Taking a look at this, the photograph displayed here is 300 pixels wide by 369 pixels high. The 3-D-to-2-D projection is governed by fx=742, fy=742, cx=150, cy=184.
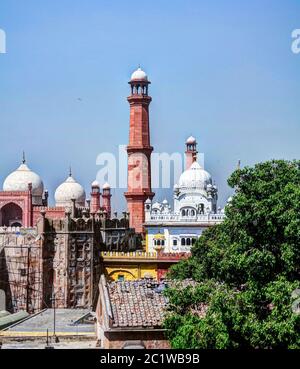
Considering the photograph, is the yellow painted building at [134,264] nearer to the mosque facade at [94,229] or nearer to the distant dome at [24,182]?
the mosque facade at [94,229]

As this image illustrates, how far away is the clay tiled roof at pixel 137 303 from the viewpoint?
38.7 feet

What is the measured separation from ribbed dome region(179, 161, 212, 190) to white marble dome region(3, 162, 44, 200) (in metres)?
6.80

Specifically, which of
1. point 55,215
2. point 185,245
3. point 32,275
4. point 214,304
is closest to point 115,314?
point 214,304

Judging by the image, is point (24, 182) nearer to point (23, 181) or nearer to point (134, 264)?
point (23, 181)

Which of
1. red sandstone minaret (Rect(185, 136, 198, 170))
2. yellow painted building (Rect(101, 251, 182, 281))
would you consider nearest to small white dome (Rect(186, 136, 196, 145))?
red sandstone minaret (Rect(185, 136, 198, 170))

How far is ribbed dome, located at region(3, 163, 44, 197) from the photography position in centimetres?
3494

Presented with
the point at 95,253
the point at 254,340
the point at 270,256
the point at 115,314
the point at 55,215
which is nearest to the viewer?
the point at 254,340

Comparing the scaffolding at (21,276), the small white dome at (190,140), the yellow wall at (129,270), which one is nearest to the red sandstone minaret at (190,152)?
the small white dome at (190,140)

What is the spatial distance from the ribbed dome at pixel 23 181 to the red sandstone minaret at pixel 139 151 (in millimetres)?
4295

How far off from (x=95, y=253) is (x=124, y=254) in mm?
1286

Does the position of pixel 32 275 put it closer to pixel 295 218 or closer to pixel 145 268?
pixel 145 268

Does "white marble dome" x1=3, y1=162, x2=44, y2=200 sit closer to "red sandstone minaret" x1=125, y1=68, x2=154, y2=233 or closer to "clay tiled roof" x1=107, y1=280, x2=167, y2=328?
"red sandstone minaret" x1=125, y1=68, x2=154, y2=233

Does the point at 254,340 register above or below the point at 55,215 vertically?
below
